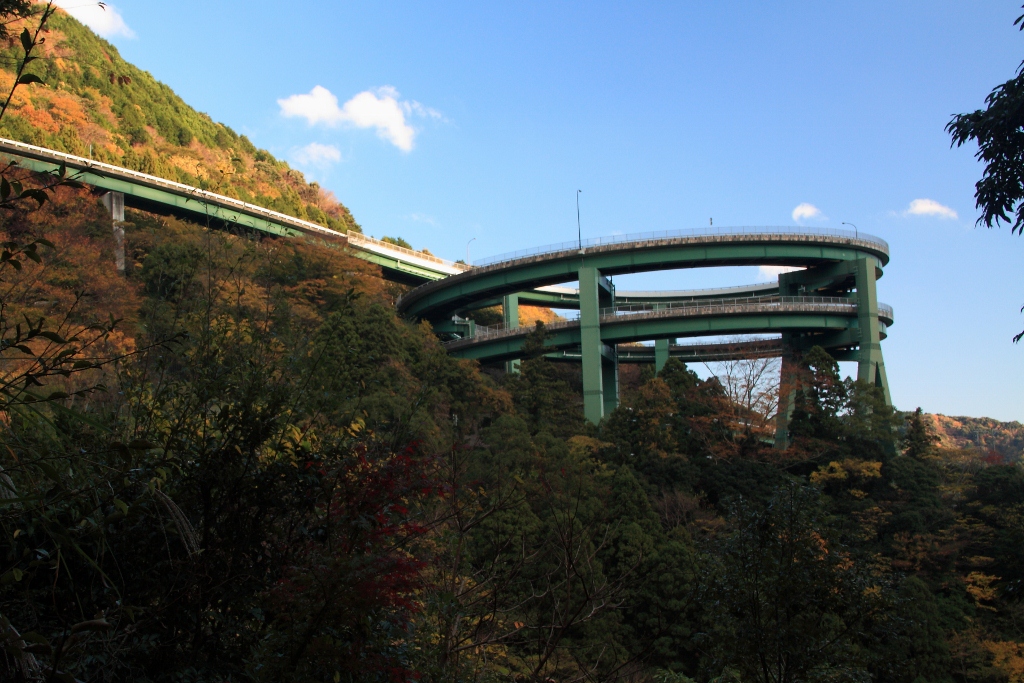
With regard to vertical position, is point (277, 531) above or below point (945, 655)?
above

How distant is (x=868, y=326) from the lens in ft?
136

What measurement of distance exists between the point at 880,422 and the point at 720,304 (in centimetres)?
1136

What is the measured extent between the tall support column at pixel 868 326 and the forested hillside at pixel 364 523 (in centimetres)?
972

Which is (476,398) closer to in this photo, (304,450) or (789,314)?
(789,314)

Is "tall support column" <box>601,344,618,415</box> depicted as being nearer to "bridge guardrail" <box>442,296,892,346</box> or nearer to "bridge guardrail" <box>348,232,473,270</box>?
"bridge guardrail" <box>442,296,892,346</box>

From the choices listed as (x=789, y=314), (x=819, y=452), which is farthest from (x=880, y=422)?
(x=789, y=314)

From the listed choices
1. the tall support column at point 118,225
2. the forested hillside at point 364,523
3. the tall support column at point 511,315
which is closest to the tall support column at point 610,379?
the tall support column at point 511,315

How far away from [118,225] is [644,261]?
2573 centimetres

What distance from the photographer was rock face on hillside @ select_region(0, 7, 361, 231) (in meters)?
39.9

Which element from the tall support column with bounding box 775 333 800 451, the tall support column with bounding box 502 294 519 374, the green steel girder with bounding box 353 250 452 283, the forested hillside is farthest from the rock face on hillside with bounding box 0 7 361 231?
the tall support column with bounding box 775 333 800 451

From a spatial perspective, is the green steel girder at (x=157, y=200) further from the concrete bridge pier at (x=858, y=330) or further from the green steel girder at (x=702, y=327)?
the concrete bridge pier at (x=858, y=330)

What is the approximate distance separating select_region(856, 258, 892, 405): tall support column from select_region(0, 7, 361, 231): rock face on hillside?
1271 inches

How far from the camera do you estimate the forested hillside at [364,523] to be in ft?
14.8

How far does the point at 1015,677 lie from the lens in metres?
20.1
